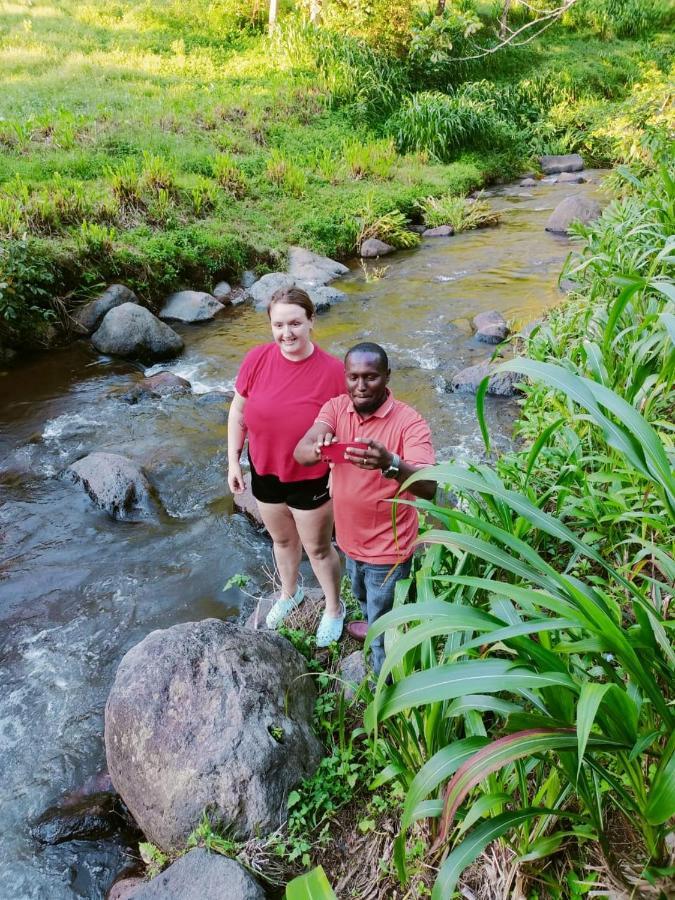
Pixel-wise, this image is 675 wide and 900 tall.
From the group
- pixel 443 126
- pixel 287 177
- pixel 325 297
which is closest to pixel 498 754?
pixel 325 297

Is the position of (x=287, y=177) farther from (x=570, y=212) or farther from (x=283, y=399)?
(x=283, y=399)

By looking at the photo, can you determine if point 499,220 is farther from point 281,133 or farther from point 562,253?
point 281,133

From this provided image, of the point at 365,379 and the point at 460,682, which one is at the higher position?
the point at 365,379

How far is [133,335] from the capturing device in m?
6.58

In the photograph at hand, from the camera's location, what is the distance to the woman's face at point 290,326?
7.90ft

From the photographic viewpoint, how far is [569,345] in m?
4.46

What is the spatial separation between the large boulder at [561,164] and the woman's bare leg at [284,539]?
14659mm

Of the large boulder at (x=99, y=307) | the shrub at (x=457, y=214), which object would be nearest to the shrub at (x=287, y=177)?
the shrub at (x=457, y=214)

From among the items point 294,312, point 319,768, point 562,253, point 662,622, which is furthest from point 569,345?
point 562,253

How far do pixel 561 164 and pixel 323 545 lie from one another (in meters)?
15.0

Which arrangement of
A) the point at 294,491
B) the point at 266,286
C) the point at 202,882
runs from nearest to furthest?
the point at 202,882
the point at 294,491
the point at 266,286

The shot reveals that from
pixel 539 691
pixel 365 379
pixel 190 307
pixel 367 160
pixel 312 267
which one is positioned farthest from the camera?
pixel 367 160

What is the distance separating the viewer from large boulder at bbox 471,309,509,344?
677 cm

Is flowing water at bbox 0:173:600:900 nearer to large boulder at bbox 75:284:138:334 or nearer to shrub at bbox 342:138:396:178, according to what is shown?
large boulder at bbox 75:284:138:334
